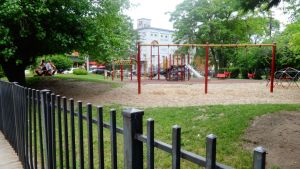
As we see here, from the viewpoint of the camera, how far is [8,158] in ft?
17.4

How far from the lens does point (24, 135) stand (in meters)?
4.49

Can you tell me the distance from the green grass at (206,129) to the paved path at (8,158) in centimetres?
98

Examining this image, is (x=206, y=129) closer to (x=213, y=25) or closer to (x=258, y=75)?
(x=258, y=75)

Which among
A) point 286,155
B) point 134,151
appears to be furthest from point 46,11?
point 134,151

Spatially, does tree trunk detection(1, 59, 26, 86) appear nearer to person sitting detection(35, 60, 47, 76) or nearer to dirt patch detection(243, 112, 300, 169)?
person sitting detection(35, 60, 47, 76)

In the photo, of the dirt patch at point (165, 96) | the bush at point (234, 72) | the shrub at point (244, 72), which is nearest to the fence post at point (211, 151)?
the dirt patch at point (165, 96)

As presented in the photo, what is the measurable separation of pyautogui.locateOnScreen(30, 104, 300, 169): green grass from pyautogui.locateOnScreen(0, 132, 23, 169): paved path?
979mm

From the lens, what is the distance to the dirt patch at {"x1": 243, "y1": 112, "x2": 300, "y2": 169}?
4.98 meters

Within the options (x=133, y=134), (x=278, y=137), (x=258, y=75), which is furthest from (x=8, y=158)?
(x=258, y=75)

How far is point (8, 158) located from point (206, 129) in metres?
3.47

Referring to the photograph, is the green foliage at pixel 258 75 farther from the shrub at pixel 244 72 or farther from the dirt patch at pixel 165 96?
the dirt patch at pixel 165 96

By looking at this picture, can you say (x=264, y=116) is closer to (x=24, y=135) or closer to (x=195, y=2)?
(x=24, y=135)

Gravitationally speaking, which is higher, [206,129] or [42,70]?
[42,70]

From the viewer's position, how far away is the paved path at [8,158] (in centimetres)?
492
